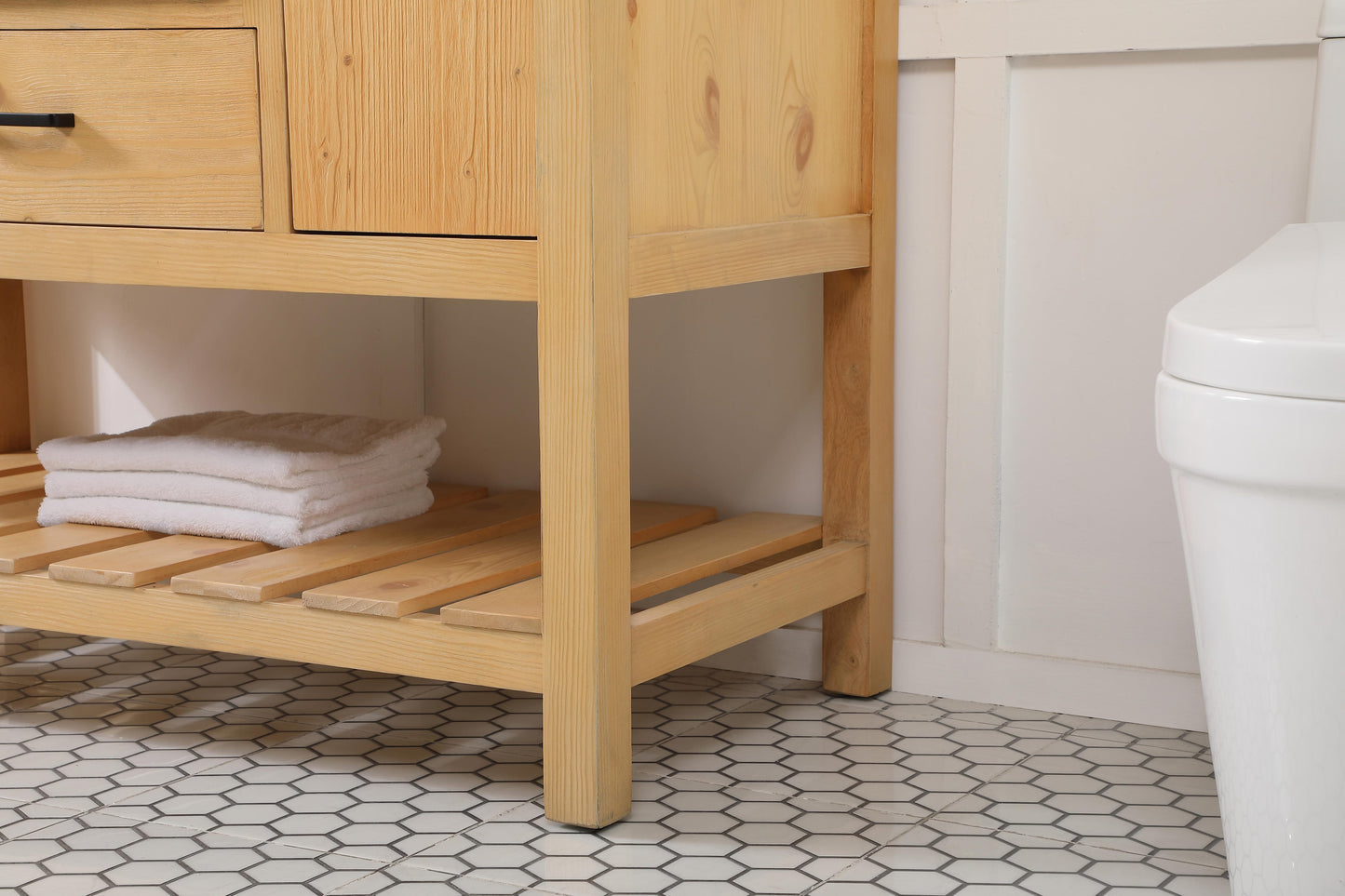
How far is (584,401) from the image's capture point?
1.07m

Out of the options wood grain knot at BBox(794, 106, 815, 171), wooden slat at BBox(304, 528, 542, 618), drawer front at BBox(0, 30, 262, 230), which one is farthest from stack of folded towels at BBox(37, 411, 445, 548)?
wood grain knot at BBox(794, 106, 815, 171)

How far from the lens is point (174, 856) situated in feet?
3.64

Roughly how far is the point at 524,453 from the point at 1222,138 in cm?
81

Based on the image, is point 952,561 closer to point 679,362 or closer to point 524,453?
point 679,362

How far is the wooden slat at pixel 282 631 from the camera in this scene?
115cm

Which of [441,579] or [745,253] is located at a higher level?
[745,253]

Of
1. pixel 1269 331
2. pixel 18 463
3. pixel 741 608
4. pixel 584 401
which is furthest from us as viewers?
pixel 18 463

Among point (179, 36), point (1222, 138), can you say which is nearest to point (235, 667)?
point (179, 36)

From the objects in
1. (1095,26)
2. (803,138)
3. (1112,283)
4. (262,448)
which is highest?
(1095,26)

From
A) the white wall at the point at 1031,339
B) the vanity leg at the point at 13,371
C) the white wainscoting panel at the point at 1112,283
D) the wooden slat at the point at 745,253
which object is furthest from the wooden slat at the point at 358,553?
the vanity leg at the point at 13,371

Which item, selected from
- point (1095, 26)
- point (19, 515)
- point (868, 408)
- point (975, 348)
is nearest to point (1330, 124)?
point (1095, 26)

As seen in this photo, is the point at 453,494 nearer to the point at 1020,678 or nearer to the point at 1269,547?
the point at 1020,678

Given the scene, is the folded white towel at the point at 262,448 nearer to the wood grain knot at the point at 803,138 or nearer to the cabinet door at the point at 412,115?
the cabinet door at the point at 412,115

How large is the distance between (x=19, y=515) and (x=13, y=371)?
0.46m
